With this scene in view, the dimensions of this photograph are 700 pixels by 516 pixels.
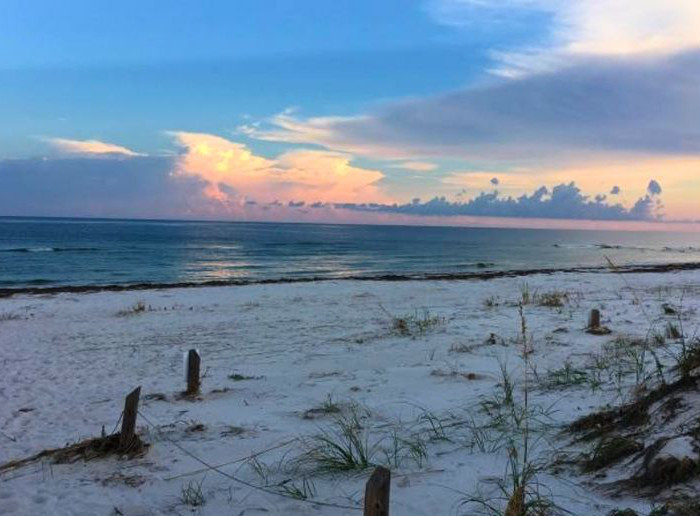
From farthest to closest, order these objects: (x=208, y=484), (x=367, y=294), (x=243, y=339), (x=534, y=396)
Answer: (x=367, y=294), (x=243, y=339), (x=534, y=396), (x=208, y=484)

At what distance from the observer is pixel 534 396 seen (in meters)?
6.39

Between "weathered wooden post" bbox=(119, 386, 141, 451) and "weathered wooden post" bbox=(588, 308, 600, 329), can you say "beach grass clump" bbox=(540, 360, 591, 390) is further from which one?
"weathered wooden post" bbox=(119, 386, 141, 451)

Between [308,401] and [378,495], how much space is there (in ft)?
14.7

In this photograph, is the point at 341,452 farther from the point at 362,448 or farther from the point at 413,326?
the point at 413,326

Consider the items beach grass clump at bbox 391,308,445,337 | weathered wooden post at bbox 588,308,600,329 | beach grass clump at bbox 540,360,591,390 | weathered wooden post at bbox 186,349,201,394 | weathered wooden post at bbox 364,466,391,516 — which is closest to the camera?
weathered wooden post at bbox 364,466,391,516

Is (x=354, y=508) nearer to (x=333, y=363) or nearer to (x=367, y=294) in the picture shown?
(x=333, y=363)

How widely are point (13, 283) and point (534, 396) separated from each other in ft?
95.1

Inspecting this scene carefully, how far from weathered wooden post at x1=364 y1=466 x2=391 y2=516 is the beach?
3.75ft

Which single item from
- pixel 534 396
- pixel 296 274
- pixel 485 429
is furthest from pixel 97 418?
pixel 296 274

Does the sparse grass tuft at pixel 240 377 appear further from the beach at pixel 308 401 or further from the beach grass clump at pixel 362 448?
the beach grass clump at pixel 362 448

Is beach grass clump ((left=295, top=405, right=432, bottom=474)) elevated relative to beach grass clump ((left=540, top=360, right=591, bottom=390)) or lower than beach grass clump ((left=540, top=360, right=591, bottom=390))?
lower

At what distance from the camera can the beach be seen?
4309mm

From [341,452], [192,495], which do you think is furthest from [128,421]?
[341,452]

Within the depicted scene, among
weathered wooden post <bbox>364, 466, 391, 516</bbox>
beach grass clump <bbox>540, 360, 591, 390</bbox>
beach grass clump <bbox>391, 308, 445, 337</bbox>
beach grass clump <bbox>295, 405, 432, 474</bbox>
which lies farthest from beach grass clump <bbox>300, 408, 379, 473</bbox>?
beach grass clump <bbox>391, 308, 445, 337</bbox>
